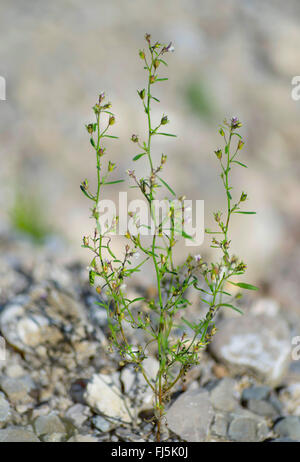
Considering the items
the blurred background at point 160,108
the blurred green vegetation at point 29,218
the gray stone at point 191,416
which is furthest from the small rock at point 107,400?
the blurred green vegetation at point 29,218

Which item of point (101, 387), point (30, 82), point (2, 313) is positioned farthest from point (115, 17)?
point (101, 387)

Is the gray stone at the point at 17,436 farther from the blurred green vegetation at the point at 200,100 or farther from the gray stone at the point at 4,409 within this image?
the blurred green vegetation at the point at 200,100

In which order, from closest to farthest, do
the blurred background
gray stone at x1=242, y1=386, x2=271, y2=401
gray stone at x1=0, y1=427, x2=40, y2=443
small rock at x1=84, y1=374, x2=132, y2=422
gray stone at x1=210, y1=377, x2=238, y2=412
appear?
gray stone at x1=0, y1=427, x2=40, y2=443 → small rock at x1=84, y1=374, x2=132, y2=422 → gray stone at x1=210, y1=377, x2=238, y2=412 → gray stone at x1=242, y1=386, x2=271, y2=401 → the blurred background

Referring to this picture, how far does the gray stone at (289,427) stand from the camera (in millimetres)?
2635

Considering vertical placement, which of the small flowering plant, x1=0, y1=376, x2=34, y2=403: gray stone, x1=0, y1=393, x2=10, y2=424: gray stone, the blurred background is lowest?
x1=0, y1=393, x2=10, y2=424: gray stone

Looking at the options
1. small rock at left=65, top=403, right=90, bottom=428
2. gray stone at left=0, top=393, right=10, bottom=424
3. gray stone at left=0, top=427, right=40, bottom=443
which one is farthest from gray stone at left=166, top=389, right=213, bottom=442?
gray stone at left=0, top=393, right=10, bottom=424

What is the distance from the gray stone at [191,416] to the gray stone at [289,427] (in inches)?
16.4

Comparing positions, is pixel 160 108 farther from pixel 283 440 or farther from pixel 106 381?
pixel 283 440

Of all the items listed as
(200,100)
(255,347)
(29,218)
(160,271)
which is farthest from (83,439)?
(200,100)

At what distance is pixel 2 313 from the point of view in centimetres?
297

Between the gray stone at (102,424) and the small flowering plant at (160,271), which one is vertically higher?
the small flowering plant at (160,271)

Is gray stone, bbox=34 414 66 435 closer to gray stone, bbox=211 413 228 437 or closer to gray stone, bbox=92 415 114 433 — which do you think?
gray stone, bbox=92 415 114 433

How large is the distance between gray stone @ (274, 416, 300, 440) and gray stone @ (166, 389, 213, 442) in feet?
1.36

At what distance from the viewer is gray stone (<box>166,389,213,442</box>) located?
8.21 feet
